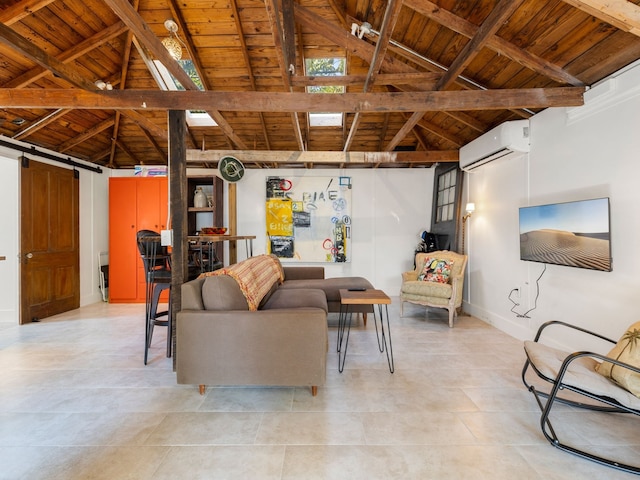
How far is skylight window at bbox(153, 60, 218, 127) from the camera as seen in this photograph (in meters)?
4.27

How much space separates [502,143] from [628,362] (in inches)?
99.9

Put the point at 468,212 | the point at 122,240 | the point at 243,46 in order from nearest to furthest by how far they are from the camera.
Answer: the point at 243,46
the point at 468,212
the point at 122,240

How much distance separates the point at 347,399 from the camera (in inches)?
89.8

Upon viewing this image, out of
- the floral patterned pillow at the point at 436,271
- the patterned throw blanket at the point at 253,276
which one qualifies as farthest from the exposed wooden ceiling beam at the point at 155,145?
the floral patterned pillow at the point at 436,271

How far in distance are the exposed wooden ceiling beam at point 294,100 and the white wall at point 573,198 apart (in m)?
0.34

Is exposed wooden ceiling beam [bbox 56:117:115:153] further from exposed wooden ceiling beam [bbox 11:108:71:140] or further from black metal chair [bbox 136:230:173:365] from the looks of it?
black metal chair [bbox 136:230:173:365]

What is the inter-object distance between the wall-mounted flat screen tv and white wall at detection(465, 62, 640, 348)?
0.11m

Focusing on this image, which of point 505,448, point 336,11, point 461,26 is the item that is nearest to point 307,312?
point 505,448

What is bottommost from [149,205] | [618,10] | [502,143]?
[149,205]

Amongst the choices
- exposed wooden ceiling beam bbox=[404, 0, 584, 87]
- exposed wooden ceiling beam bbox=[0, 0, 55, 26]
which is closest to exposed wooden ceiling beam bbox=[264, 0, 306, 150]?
exposed wooden ceiling beam bbox=[404, 0, 584, 87]

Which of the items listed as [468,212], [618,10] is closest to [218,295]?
[618,10]

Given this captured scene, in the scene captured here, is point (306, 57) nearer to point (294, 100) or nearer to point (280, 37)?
point (294, 100)

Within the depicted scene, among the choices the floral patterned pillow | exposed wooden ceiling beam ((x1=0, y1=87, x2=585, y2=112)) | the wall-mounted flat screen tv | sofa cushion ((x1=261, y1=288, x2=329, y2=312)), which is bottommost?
sofa cushion ((x1=261, y1=288, x2=329, y2=312))

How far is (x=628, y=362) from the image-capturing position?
177 centimetres
